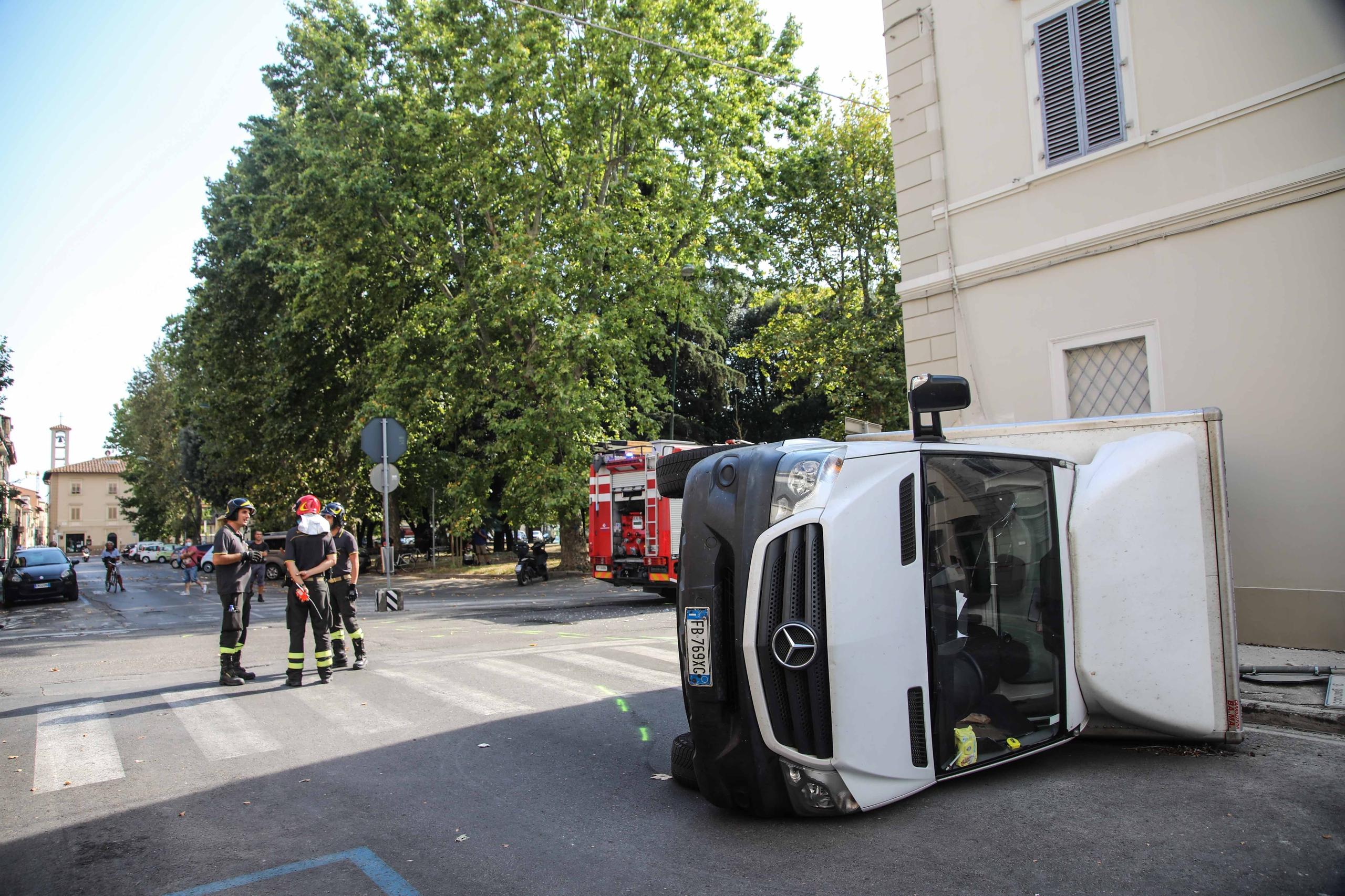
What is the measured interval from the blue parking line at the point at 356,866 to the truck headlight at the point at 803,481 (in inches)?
83.9

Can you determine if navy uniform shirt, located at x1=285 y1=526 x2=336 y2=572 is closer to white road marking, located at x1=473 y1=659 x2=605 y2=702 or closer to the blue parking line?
white road marking, located at x1=473 y1=659 x2=605 y2=702

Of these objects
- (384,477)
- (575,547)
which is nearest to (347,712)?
(384,477)

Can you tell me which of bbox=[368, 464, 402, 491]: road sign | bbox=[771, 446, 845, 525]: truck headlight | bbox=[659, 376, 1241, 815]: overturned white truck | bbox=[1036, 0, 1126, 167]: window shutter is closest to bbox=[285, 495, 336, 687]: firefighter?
bbox=[659, 376, 1241, 815]: overturned white truck

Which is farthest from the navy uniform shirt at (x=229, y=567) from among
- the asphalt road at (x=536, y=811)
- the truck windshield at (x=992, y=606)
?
the truck windshield at (x=992, y=606)

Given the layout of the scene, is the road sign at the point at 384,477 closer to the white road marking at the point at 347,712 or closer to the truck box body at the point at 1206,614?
the white road marking at the point at 347,712

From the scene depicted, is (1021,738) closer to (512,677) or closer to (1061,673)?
(1061,673)

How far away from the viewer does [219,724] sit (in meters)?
6.70

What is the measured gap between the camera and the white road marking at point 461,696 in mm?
6996

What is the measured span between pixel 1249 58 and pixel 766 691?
8.25 meters

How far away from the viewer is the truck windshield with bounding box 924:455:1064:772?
444 cm

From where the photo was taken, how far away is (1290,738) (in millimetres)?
5523

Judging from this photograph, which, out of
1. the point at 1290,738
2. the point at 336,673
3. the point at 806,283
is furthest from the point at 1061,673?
the point at 806,283

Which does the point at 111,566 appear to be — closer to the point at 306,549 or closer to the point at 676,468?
the point at 306,549

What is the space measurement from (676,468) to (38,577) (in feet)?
80.4
